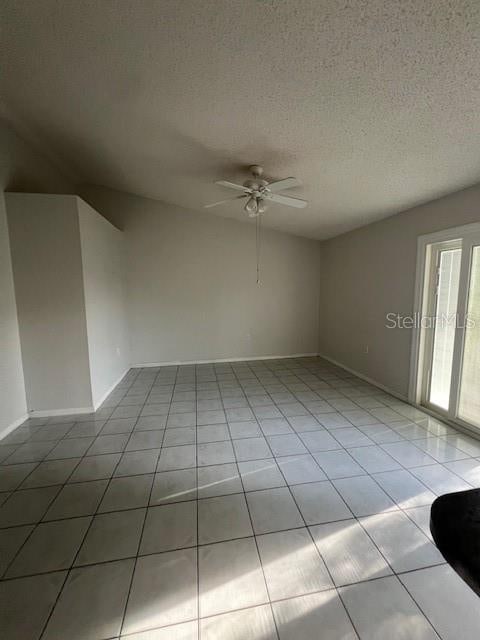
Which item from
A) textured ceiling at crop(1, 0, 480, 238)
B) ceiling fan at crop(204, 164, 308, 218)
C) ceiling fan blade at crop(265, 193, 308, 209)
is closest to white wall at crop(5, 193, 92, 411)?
textured ceiling at crop(1, 0, 480, 238)

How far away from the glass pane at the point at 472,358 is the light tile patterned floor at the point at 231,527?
0.27 meters

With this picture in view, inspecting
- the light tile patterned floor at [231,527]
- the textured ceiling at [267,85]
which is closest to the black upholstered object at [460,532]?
the light tile patterned floor at [231,527]

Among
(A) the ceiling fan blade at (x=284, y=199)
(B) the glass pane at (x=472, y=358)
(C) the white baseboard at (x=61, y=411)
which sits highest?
(A) the ceiling fan blade at (x=284, y=199)

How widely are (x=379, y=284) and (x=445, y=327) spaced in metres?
1.04

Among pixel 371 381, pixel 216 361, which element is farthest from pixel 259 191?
pixel 216 361

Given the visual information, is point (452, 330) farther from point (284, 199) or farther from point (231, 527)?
point (231, 527)

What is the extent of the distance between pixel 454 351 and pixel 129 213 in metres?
4.87

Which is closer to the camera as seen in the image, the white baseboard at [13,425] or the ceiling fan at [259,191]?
the ceiling fan at [259,191]

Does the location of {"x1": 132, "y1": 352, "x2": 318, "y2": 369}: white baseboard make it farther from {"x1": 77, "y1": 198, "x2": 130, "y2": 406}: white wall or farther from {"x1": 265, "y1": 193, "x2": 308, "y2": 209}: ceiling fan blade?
{"x1": 265, "y1": 193, "x2": 308, "y2": 209}: ceiling fan blade

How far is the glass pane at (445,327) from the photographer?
2744mm

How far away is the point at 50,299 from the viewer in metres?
2.90

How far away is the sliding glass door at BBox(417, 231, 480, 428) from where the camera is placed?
2.52m

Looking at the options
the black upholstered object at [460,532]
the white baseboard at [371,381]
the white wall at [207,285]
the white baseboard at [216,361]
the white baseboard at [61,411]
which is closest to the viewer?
the black upholstered object at [460,532]

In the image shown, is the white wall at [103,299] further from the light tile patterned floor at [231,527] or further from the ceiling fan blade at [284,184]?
the ceiling fan blade at [284,184]
